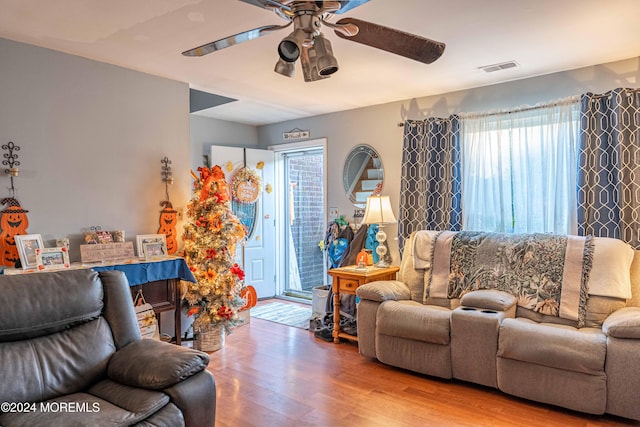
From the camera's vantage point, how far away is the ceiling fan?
189 cm

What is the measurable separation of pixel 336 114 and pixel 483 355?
3.26 m

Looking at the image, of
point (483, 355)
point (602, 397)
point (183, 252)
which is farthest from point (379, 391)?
point (183, 252)

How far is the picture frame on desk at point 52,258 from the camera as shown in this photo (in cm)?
291

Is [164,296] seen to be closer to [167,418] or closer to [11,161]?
[11,161]

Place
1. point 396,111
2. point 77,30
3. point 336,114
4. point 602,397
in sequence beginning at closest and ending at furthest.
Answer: point 602,397, point 77,30, point 396,111, point 336,114

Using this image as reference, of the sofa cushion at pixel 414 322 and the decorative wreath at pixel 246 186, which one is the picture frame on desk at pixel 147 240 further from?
the sofa cushion at pixel 414 322

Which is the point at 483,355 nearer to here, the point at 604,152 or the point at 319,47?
the point at 604,152

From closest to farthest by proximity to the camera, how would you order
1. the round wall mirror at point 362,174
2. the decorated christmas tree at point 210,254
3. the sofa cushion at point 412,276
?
the decorated christmas tree at point 210,254 → the sofa cushion at point 412,276 → the round wall mirror at point 362,174

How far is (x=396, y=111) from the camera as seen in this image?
4.64 meters

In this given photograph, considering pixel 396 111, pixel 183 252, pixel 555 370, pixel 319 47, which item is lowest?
pixel 555 370

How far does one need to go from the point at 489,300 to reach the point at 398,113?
91.2 inches

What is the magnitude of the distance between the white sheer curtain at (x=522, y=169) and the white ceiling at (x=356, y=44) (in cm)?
39

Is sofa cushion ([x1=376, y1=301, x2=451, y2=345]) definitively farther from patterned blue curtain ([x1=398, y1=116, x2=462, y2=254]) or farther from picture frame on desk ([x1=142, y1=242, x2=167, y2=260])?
picture frame on desk ([x1=142, y1=242, x2=167, y2=260])

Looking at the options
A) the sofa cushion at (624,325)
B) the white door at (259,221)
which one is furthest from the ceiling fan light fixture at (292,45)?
the white door at (259,221)
